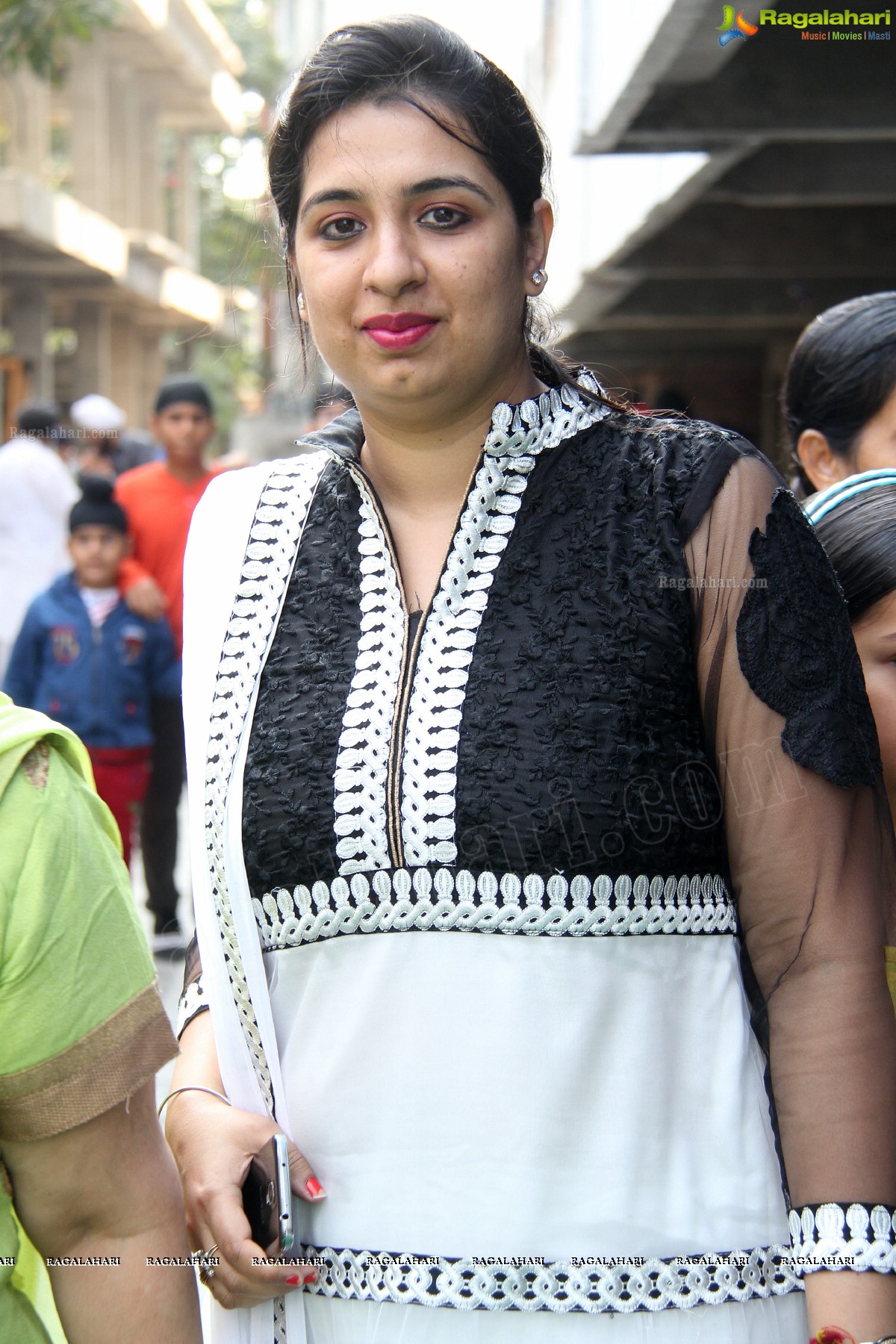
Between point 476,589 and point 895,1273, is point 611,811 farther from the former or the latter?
point 895,1273

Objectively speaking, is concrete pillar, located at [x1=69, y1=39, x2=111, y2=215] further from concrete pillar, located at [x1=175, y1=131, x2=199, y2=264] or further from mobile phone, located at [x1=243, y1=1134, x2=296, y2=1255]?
mobile phone, located at [x1=243, y1=1134, x2=296, y2=1255]

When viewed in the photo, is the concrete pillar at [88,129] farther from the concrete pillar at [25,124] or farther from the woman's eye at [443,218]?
the woman's eye at [443,218]

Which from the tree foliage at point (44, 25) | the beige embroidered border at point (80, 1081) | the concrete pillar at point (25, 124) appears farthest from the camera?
the concrete pillar at point (25, 124)

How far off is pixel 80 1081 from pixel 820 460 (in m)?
1.78

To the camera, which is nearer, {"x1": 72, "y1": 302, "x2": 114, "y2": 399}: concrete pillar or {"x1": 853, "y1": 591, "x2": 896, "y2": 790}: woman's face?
{"x1": 853, "y1": 591, "x2": 896, "y2": 790}: woman's face

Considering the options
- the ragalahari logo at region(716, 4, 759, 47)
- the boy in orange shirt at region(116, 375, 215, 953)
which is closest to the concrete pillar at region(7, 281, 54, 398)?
the boy in orange shirt at region(116, 375, 215, 953)

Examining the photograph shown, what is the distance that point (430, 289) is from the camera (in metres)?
1.60

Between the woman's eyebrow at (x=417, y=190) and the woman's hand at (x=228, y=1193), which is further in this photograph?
the woman's eyebrow at (x=417, y=190)

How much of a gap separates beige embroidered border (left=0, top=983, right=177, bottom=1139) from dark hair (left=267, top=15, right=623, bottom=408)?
877 mm

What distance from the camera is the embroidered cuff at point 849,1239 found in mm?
1387

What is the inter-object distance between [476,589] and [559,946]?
39 cm

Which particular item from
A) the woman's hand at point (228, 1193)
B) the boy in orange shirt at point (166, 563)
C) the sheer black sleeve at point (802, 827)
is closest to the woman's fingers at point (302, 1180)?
the woman's hand at point (228, 1193)

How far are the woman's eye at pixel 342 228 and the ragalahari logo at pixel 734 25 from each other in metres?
1.96

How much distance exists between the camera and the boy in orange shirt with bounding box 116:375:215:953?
5.75 metres
